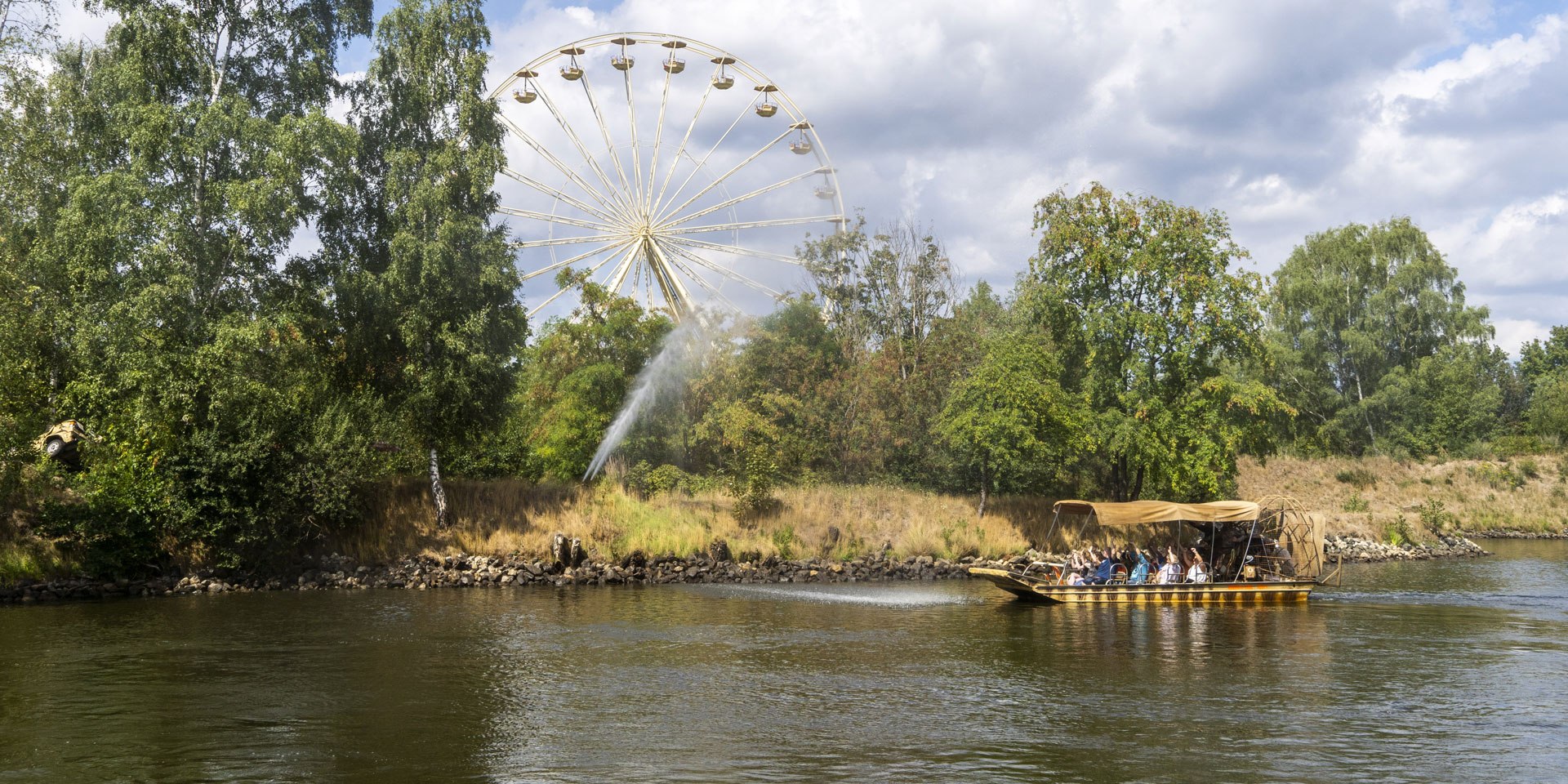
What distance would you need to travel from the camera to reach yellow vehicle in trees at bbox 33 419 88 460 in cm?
3375

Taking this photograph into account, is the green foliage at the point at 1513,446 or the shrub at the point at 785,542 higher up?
the green foliage at the point at 1513,446

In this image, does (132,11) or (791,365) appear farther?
(791,365)

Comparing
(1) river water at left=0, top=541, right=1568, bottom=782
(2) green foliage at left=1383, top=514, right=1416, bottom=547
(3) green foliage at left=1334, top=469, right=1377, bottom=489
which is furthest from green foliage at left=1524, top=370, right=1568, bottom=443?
(1) river water at left=0, top=541, right=1568, bottom=782

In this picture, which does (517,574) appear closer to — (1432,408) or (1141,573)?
(1141,573)

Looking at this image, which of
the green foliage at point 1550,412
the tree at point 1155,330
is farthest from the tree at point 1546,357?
the tree at point 1155,330

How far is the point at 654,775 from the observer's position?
44.7 feet

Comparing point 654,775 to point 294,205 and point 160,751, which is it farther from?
point 294,205

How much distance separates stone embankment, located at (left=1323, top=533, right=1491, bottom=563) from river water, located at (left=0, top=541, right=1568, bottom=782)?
19146 mm

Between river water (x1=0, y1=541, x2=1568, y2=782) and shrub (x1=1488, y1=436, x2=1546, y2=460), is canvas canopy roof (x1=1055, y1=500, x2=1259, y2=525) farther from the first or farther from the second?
shrub (x1=1488, y1=436, x2=1546, y2=460)

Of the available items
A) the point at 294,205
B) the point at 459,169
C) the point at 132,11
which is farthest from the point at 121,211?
the point at 459,169

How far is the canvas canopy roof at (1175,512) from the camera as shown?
33656mm

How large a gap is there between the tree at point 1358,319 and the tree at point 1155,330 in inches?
1251

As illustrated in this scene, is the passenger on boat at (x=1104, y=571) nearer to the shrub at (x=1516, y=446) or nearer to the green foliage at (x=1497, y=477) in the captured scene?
the green foliage at (x=1497, y=477)

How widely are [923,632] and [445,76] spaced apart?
26.6m
